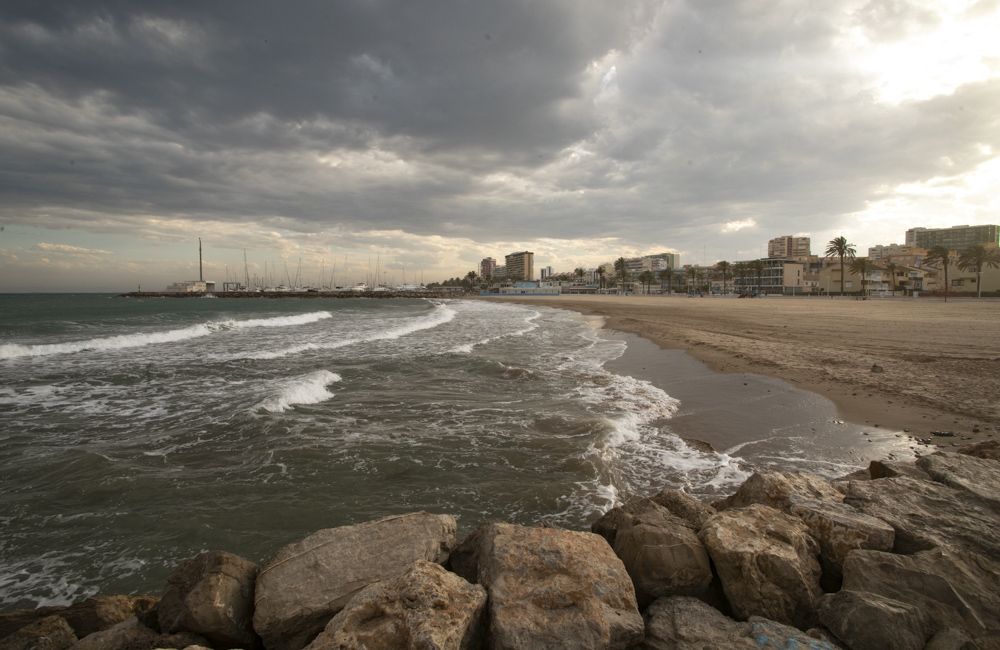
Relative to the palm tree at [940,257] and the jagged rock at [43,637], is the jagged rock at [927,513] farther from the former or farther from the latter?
the palm tree at [940,257]

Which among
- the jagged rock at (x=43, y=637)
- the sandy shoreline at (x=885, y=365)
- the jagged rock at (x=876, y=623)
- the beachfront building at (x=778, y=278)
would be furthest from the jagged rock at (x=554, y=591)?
the beachfront building at (x=778, y=278)

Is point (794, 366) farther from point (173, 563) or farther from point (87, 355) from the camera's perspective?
point (87, 355)

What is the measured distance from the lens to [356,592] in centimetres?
322

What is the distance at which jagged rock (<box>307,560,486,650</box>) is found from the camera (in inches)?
102

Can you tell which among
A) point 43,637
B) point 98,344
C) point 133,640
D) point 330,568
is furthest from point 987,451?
point 98,344

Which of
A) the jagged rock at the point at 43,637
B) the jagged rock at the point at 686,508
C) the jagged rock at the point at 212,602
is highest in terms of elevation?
the jagged rock at the point at 686,508

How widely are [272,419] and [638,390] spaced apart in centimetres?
893

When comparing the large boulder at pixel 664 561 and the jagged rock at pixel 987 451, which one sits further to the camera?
the jagged rock at pixel 987 451

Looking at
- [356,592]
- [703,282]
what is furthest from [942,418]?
[703,282]

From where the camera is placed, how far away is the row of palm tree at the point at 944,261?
65.6 metres

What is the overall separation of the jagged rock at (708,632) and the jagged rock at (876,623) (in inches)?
6.5

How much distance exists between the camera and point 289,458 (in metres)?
7.41

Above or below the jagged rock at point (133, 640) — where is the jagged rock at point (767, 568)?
above

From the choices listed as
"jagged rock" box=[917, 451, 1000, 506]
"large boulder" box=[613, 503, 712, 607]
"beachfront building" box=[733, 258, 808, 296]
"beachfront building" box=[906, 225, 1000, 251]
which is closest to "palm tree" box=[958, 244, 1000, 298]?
"beachfront building" box=[733, 258, 808, 296]
